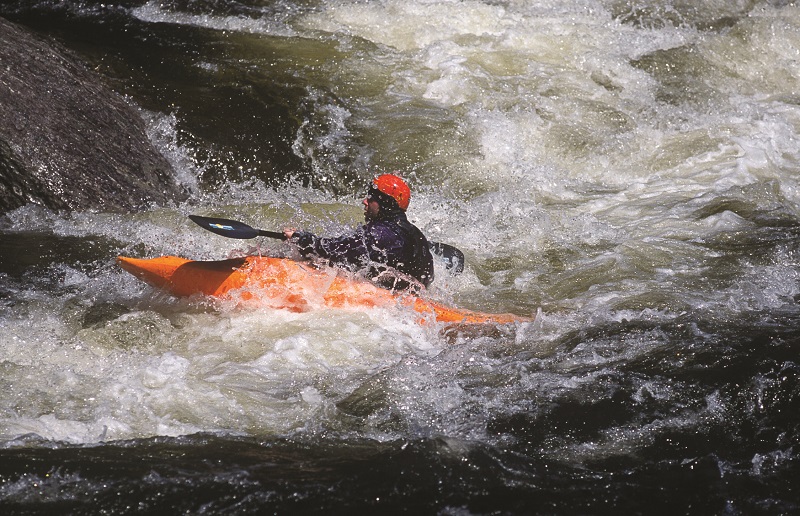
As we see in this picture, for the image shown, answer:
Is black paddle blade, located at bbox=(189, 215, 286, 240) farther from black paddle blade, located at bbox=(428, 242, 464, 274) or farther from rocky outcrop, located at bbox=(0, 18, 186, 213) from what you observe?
rocky outcrop, located at bbox=(0, 18, 186, 213)

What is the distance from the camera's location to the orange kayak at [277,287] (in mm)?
4418

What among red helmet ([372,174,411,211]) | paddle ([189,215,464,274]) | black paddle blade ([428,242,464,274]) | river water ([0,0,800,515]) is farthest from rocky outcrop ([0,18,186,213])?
black paddle blade ([428,242,464,274])

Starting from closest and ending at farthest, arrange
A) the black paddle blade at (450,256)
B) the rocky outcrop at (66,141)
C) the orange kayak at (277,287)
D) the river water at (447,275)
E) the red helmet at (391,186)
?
the river water at (447,275) → the orange kayak at (277,287) → the red helmet at (391,186) → the black paddle blade at (450,256) → the rocky outcrop at (66,141)

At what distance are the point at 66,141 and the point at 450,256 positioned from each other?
2.81 metres

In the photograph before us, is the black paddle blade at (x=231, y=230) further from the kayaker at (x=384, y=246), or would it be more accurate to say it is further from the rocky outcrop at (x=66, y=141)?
the rocky outcrop at (x=66, y=141)

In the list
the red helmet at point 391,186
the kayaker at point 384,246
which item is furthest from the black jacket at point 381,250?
the red helmet at point 391,186

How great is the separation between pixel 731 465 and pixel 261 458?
1.86 meters

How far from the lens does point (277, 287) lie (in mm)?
4438

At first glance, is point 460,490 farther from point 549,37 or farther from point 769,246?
point 549,37

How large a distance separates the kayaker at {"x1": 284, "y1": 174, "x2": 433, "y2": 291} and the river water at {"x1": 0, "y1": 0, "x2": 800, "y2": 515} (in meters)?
0.21

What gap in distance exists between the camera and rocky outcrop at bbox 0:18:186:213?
17.1 ft

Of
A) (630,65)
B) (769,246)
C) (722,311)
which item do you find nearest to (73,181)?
(722,311)

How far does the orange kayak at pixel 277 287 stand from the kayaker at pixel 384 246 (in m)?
0.10

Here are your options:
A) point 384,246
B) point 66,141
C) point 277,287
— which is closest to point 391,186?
point 384,246
